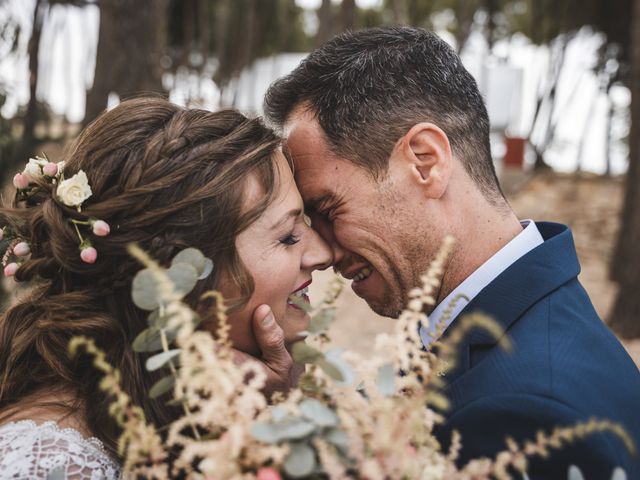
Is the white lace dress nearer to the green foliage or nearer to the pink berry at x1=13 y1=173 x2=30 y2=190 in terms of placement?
the green foliage

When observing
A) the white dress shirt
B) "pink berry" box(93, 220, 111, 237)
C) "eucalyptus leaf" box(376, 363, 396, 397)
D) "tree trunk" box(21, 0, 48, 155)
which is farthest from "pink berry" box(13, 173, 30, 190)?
"tree trunk" box(21, 0, 48, 155)

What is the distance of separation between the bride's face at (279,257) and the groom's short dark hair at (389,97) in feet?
1.21

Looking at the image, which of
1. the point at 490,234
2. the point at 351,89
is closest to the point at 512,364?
the point at 490,234

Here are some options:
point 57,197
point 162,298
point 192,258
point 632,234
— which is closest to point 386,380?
point 162,298

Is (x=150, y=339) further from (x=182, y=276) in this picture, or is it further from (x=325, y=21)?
(x=325, y=21)

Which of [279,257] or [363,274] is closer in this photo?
[279,257]

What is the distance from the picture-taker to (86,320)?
2.42m

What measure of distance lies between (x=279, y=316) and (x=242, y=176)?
22.4 inches

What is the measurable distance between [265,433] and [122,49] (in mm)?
6841

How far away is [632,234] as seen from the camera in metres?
9.49

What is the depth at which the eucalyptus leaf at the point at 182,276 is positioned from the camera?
1430 mm

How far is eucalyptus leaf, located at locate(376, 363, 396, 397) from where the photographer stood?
1.19m

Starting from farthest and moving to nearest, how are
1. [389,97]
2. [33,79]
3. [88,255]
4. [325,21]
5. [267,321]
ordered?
1. [325,21]
2. [33,79]
3. [389,97]
4. [267,321]
5. [88,255]

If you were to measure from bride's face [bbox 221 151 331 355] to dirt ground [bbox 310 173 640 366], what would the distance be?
474cm
